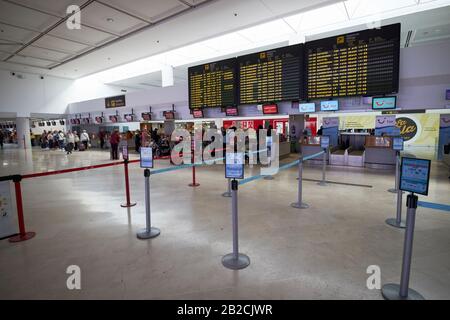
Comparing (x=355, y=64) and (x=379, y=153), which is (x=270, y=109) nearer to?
(x=355, y=64)

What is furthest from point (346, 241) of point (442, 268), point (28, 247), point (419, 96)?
point (419, 96)

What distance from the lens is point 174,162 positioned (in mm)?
10523

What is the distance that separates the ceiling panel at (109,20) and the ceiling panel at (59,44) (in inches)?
115

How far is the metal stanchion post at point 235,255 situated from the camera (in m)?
2.62

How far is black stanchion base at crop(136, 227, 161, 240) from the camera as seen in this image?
11.0 feet

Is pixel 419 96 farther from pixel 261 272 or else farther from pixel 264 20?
pixel 261 272

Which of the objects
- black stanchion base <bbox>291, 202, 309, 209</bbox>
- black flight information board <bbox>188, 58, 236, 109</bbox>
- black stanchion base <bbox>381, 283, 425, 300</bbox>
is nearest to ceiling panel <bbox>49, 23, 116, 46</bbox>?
black flight information board <bbox>188, 58, 236, 109</bbox>

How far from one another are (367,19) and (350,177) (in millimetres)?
6322

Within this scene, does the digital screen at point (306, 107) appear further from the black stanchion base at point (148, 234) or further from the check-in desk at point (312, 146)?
the black stanchion base at point (148, 234)

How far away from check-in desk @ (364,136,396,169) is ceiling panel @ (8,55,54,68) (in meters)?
17.7

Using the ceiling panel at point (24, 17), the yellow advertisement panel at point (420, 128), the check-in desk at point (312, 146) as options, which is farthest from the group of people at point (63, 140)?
the yellow advertisement panel at point (420, 128)

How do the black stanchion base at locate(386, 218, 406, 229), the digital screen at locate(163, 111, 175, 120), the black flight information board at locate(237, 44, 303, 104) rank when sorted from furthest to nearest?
the digital screen at locate(163, 111, 175, 120), the black flight information board at locate(237, 44, 303, 104), the black stanchion base at locate(386, 218, 406, 229)

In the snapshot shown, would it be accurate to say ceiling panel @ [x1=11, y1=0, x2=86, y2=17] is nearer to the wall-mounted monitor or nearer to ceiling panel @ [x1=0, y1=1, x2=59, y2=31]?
ceiling panel @ [x1=0, y1=1, x2=59, y2=31]
